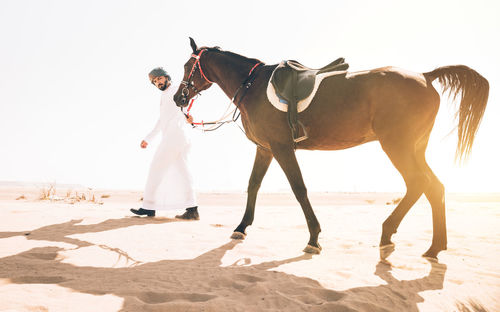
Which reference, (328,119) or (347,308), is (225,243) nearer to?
(328,119)

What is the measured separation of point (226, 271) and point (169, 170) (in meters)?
4.18

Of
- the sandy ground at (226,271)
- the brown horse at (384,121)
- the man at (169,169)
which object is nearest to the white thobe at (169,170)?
the man at (169,169)

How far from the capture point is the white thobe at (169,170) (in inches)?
271

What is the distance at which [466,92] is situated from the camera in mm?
4160

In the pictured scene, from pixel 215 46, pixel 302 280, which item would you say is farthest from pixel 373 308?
pixel 215 46

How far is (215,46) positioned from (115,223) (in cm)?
360

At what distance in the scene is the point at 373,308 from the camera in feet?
7.84

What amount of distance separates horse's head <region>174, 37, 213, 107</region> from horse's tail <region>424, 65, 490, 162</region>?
10.6 ft

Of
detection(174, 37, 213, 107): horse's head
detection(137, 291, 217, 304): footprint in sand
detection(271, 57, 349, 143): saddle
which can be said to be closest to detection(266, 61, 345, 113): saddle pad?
detection(271, 57, 349, 143): saddle

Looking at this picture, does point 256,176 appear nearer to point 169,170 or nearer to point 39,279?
point 169,170

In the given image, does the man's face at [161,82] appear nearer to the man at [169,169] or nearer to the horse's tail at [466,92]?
the man at [169,169]

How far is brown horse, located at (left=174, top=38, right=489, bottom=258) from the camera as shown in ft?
12.5

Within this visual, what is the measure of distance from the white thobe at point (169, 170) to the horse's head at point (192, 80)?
1.68 metres

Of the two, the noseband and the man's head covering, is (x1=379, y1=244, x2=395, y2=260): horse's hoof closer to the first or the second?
the noseband
